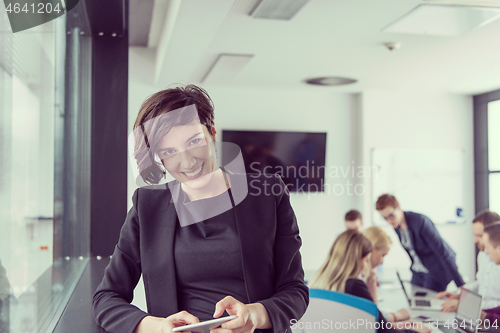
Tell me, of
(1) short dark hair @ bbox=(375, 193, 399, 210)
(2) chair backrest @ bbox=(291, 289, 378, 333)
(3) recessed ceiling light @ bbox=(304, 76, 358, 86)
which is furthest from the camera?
(3) recessed ceiling light @ bbox=(304, 76, 358, 86)

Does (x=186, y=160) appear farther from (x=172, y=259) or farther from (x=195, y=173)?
(x=172, y=259)

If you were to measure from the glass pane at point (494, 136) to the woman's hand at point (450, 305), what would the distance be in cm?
297

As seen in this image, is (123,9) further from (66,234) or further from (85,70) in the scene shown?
(66,234)

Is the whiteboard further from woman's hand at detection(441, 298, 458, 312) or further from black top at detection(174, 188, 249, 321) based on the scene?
black top at detection(174, 188, 249, 321)

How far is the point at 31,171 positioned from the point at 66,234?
0.56m

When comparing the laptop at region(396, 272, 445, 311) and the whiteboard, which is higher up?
the whiteboard

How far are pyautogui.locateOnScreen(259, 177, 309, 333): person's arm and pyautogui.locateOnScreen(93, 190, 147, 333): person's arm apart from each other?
0.90ft

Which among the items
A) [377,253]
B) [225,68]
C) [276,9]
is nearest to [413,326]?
[377,253]

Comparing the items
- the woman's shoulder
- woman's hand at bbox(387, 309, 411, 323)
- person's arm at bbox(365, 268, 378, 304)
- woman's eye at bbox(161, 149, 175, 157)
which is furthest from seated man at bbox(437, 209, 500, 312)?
woman's eye at bbox(161, 149, 175, 157)

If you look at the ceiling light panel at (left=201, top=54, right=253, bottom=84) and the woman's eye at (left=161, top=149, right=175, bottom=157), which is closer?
the woman's eye at (left=161, top=149, right=175, bottom=157)

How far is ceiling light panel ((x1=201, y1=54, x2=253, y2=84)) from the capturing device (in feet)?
11.7

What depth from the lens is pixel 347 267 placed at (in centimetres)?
239

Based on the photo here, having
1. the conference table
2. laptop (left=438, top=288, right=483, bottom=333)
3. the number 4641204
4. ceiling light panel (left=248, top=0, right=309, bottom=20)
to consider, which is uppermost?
ceiling light panel (left=248, top=0, right=309, bottom=20)

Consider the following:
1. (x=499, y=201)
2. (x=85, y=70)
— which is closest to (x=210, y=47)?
(x=85, y=70)
